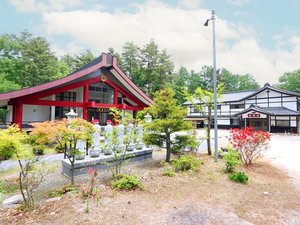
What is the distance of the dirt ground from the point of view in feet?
12.2

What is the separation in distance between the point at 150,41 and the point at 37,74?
775 inches

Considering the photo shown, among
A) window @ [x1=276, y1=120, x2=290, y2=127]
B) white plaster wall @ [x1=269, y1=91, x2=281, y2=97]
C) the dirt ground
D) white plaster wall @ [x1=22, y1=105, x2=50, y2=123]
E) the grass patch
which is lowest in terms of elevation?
the grass patch

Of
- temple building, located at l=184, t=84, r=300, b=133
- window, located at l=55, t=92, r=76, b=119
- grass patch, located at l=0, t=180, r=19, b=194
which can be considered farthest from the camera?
temple building, located at l=184, t=84, r=300, b=133

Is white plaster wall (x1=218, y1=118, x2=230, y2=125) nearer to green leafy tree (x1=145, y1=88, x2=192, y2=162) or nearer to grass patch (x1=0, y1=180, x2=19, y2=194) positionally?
green leafy tree (x1=145, y1=88, x2=192, y2=162)

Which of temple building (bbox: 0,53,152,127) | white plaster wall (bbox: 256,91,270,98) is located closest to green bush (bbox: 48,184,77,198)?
temple building (bbox: 0,53,152,127)

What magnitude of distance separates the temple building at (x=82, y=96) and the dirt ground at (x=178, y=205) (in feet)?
27.1

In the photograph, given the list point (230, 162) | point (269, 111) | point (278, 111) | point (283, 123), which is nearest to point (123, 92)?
point (230, 162)

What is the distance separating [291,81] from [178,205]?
1888 inches

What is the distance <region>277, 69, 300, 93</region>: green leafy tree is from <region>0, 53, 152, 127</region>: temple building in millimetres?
39011

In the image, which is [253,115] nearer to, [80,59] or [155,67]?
[155,67]

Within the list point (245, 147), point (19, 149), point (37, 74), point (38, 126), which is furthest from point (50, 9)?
point (37, 74)

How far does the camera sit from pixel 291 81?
41.4m

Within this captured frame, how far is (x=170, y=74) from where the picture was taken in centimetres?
3600

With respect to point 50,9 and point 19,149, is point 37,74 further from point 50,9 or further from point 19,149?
point 19,149
